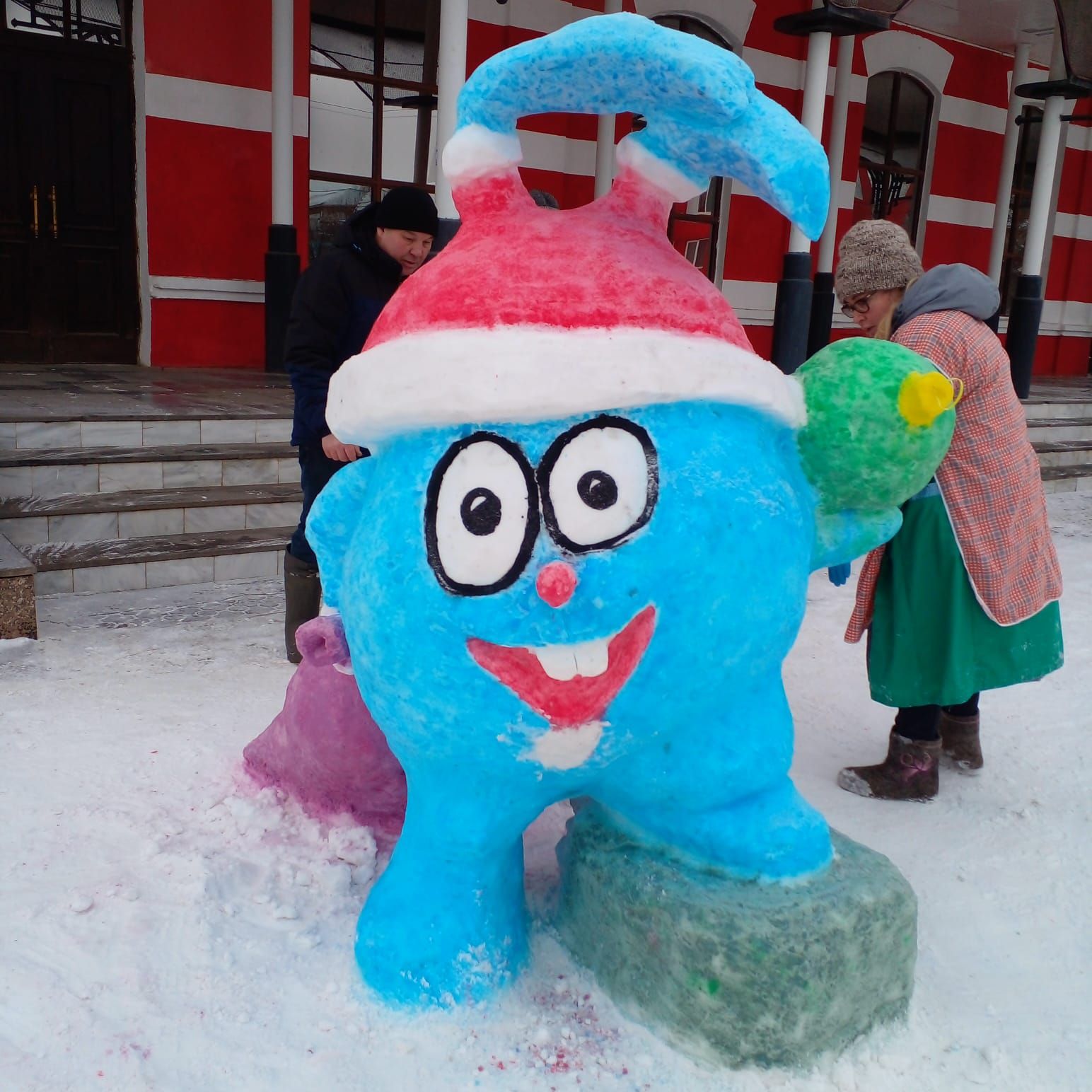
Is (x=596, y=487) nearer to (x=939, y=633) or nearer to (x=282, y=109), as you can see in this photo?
(x=939, y=633)

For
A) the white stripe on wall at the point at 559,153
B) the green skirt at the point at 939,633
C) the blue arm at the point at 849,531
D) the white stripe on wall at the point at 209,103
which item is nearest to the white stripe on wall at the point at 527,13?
the white stripe on wall at the point at 559,153

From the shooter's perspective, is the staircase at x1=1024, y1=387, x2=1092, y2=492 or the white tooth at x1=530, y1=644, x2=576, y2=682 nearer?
the white tooth at x1=530, y1=644, x2=576, y2=682

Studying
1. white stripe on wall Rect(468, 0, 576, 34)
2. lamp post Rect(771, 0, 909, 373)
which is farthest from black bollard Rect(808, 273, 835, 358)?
white stripe on wall Rect(468, 0, 576, 34)

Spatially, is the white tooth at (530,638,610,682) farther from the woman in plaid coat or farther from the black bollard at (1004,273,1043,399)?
the black bollard at (1004,273,1043,399)

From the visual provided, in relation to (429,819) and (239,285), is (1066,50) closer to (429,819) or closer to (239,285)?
(239,285)

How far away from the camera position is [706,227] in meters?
9.55

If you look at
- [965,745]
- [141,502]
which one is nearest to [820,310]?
[141,502]

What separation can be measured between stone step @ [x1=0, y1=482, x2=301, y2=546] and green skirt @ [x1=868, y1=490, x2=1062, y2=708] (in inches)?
117

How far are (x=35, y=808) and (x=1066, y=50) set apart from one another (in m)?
8.95

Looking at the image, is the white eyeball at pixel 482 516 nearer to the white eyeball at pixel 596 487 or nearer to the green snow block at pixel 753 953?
the white eyeball at pixel 596 487

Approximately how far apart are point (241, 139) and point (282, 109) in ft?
1.39

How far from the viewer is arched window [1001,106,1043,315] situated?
1187 cm

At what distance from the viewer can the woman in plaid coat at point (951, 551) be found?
98.3 inches

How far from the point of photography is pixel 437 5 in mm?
8141
